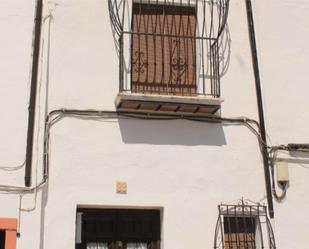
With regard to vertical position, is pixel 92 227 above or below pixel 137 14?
below

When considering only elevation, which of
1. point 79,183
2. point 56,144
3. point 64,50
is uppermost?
point 64,50

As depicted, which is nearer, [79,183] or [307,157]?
[79,183]

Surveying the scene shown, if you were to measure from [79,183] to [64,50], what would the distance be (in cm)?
170

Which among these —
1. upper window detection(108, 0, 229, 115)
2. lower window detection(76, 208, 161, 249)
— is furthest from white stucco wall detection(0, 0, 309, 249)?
lower window detection(76, 208, 161, 249)

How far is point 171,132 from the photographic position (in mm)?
7840

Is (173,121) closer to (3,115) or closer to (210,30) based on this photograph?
(210,30)

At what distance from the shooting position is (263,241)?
7691 mm

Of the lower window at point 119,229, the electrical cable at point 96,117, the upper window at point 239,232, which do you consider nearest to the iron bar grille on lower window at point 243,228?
the upper window at point 239,232

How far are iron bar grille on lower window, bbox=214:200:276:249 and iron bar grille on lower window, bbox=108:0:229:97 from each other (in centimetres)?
149

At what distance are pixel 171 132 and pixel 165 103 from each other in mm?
431

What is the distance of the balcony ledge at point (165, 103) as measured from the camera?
24.7 ft

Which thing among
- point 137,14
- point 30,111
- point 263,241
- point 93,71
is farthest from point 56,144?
point 263,241

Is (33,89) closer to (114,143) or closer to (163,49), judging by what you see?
(114,143)

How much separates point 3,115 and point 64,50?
1.13 meters
